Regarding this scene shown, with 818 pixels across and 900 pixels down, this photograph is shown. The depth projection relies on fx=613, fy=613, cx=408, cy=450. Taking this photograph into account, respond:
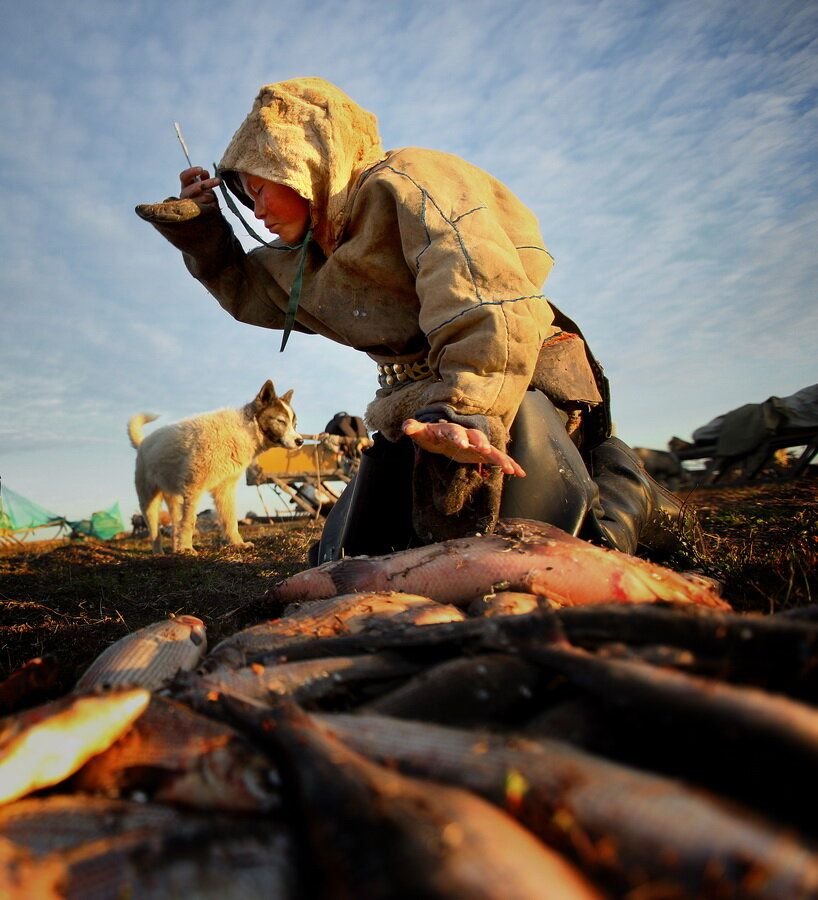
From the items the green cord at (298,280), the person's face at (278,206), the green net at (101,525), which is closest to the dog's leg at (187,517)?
the green cord at (298,280)

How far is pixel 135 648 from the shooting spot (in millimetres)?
1663

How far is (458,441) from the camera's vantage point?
2205 millimetres

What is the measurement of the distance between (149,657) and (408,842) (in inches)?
47.6

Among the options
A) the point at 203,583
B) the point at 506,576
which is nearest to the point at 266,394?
the point at 203,583

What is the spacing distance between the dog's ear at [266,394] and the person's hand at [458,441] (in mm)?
8419

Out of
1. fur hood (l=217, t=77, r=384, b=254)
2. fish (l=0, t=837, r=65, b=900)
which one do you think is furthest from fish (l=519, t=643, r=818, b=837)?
fur hood (l=217, t=77, r=384, b=254)

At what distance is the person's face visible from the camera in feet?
10.4

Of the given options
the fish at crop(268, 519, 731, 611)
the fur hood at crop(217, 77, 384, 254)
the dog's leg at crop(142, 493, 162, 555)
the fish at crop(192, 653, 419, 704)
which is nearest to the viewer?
the fish at crop(192, 653, 419, 704)

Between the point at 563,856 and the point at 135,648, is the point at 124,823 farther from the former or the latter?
the point at 135,648

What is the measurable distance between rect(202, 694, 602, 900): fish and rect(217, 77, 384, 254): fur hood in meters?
2.79

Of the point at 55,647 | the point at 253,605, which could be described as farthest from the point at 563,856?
the point at 55,647

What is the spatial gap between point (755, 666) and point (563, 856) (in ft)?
1.44

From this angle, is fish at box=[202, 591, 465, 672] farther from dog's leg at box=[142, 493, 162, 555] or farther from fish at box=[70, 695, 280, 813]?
dog's leg at box=[142, 493, 162, 555]

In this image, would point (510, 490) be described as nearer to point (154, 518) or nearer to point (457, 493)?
point (457, 493)
